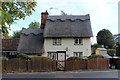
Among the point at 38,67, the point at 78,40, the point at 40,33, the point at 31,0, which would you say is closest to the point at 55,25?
the point at 40,33

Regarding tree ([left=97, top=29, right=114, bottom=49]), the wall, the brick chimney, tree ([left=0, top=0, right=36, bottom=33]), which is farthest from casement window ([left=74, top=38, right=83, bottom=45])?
tree ([left=97, top=29, right=114, bottom=49])

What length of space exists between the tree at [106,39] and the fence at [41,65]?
99.8ft

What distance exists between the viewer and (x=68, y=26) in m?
22.9

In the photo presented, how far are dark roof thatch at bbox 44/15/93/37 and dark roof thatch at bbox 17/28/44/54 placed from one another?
6.49 ft

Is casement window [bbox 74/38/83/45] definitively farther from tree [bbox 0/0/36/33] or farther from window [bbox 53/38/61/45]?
tree [bbox 0/0/36/33]

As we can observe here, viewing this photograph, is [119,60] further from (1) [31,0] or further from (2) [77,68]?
(1) [31,0]

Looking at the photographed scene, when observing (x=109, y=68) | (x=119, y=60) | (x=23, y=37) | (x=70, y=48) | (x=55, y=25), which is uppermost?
(x=55, y=25)

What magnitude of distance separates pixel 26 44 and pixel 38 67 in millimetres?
6704

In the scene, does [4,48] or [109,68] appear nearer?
[109,68]

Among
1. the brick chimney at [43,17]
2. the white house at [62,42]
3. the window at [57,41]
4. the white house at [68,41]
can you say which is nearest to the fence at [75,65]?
the white house at [62,42]

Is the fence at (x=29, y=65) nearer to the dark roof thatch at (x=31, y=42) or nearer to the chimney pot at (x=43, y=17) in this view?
the dark roof thatch at (x=31, y=42)

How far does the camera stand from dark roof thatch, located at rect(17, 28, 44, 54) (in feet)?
69.8

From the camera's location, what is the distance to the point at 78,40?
22.0 meters

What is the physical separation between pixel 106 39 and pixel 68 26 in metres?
26.5
